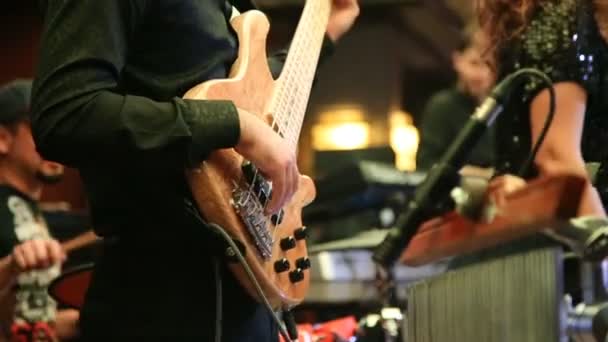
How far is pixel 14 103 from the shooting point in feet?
10.6

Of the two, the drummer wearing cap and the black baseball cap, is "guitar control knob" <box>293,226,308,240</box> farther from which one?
the black baseball cap

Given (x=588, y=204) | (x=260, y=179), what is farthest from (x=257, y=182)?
(x=588, y=204)

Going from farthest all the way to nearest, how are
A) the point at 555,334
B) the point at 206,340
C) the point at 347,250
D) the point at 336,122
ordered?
the point at 336,122 → the point at 347,250 → the point at 206,340 → the point at 555,334

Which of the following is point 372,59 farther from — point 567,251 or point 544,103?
point 567,251

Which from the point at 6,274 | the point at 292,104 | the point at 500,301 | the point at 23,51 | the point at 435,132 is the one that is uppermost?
the point at 292,104

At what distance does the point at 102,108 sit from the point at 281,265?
1.16 ft

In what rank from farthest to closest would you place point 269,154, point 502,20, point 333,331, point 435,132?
point 435,132, point 333,331, point 502,20, point 269,154

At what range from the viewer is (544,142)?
1559mm

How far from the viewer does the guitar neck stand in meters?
1.51

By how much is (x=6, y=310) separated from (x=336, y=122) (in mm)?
3790

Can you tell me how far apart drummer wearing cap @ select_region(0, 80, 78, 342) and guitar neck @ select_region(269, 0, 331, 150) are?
954mm

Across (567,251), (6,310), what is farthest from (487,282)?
(6,310)

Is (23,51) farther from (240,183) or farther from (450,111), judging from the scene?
(240,183)

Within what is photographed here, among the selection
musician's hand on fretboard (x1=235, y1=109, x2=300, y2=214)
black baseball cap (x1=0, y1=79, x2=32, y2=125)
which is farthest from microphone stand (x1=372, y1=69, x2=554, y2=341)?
black baseball cap (x1=0, y1=79, x2=32, y2=125)
